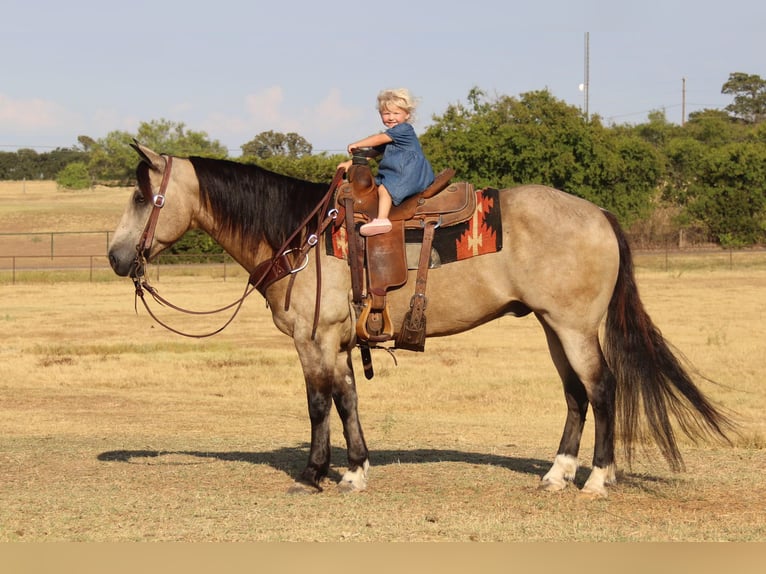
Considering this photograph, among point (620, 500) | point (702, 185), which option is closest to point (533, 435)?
point (620, 500)

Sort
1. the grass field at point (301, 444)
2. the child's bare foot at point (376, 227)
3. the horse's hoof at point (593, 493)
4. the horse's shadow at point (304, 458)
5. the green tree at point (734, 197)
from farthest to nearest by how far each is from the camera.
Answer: the green tree at point (734, 197)
the horse's shadow at point (304, 458)
the child's bare foot at point (376, 227)
the horse's hoof at point (593, 493)
the grass field at point (301, 444)

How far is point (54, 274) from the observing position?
41.2 m

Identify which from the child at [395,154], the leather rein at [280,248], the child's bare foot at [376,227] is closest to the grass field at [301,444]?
the leather rein at [280,248]

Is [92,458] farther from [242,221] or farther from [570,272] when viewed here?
[570,272]

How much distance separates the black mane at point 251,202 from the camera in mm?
8273

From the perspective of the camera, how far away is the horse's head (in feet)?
26.6

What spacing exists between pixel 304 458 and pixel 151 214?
2.93 meters

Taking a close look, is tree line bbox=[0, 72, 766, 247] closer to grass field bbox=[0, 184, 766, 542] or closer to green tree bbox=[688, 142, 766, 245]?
green tree bbox=[688, 142, 766, 245]

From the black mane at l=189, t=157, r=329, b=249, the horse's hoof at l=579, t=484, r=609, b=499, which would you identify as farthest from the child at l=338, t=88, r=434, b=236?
the horse's hoof at l=579, t=484, r=609, b=499

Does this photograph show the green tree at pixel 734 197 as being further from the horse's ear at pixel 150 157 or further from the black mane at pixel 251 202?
the horse's ear at pixel 150 157

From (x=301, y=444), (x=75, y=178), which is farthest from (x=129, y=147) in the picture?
(x=301, y=444)

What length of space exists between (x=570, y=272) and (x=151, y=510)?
3.59 metres

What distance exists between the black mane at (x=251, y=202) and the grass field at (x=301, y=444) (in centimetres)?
206

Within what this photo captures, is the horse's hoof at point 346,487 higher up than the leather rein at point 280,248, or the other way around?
the leather rein at point 280,248
